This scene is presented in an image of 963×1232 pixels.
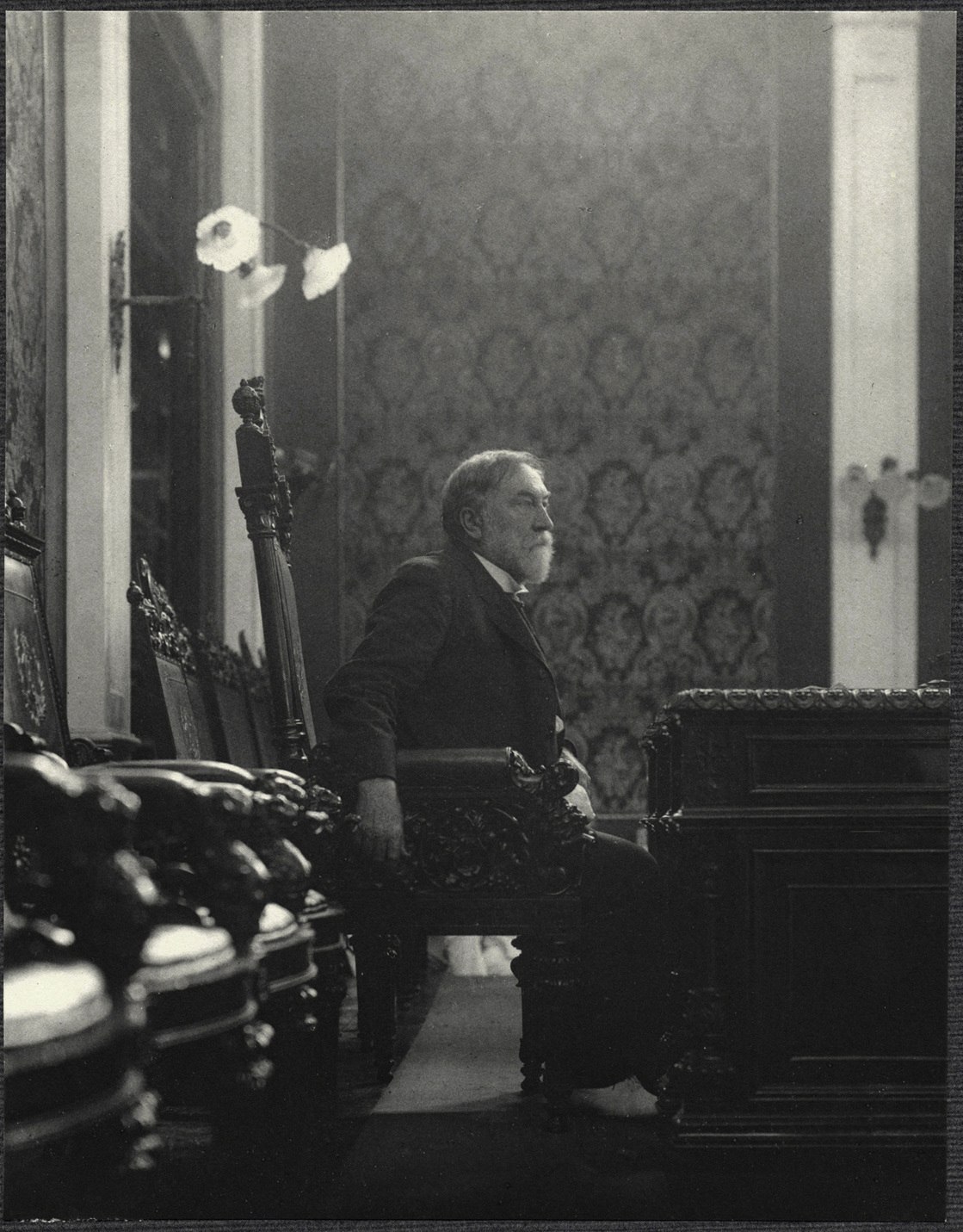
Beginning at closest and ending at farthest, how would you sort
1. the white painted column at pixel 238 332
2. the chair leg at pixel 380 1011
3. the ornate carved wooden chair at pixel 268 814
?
the ornate carved wooden chair at pixel 268 814, the chair leg at pixel 380 1011, the white painted column at pixel 238 332

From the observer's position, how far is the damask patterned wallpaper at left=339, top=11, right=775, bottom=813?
3.74 meters

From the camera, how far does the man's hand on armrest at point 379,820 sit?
197 cm

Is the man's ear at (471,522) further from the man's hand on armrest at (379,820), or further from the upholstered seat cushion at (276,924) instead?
the upholstered seat cushion at (276,924)

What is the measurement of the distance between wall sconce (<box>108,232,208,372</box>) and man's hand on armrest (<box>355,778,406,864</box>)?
1.22 meters

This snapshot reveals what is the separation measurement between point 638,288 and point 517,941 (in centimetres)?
252

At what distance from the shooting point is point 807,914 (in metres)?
2.00

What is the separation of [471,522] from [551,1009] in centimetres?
79

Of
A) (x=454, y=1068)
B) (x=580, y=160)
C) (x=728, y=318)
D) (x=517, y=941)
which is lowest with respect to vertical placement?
(x=454, y=1068)

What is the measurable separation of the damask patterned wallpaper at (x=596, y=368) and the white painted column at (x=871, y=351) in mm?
225

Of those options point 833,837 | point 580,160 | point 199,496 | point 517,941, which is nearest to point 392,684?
point 517,941

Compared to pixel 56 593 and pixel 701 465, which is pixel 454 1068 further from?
pixel 701 465

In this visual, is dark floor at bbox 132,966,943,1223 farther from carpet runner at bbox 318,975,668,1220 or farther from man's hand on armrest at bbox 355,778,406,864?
man's hand on armrest at bbox 355,778,406,864

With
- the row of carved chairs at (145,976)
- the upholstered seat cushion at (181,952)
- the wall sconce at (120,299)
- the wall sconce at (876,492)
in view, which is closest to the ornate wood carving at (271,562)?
the wall sconce at (120,299)

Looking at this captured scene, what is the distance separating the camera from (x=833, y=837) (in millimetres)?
2012
